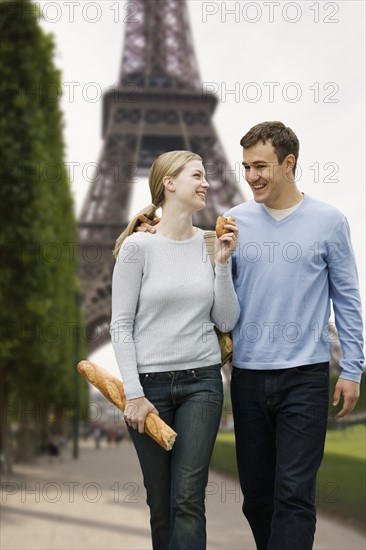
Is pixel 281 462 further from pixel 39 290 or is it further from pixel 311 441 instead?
pixel 39 290

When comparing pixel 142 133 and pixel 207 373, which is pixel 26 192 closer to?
pixel 207 373

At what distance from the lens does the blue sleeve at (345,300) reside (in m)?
4.12

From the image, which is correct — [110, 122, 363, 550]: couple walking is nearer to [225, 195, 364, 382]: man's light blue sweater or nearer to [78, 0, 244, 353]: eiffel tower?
[225, 195, 364, 382]: man's light blue sweater

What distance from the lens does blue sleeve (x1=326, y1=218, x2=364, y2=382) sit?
13.5 feet

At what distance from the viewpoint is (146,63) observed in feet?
130

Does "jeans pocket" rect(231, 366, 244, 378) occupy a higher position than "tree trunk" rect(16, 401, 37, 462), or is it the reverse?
"jeans pocket" rect(231, 366, 244, 378)

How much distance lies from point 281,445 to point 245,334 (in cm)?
48

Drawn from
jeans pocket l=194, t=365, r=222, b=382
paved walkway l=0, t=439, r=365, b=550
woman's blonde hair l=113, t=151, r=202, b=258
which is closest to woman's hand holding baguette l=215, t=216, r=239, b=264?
woman's blonde hair l=113, t=151, r=202, b=258

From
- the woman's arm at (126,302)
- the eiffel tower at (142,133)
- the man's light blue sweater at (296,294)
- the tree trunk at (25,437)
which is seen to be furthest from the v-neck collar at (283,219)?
the eiffel tower at (142,133)

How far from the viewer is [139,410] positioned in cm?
390

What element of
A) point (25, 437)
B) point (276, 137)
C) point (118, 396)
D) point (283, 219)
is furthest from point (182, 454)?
point (25, 437)

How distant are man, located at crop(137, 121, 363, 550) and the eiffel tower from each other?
28.1 meters

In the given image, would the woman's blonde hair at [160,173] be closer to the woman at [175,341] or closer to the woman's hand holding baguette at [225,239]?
the woman at [175,341]

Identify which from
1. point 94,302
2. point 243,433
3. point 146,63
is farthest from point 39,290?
point 146,63
